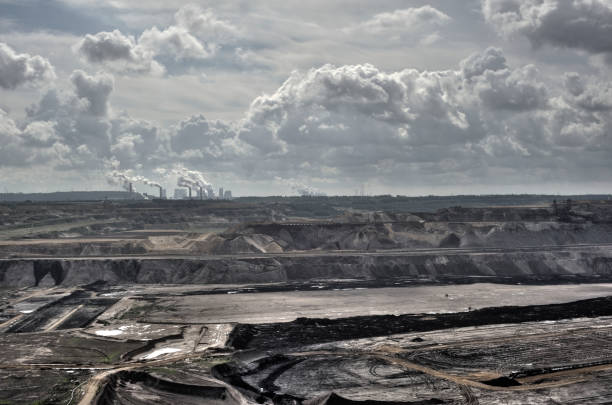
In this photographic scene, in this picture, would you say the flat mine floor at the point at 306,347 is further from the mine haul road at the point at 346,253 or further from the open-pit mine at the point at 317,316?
the mine haul road at the point at 346,253

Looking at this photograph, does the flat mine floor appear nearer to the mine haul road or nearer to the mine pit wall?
the mine pit wall

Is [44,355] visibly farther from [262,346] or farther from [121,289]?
[121,289]

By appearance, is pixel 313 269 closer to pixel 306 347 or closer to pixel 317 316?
pixel 317 316

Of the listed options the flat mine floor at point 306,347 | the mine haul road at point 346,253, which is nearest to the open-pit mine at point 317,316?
the flat mine floor at point 306,347

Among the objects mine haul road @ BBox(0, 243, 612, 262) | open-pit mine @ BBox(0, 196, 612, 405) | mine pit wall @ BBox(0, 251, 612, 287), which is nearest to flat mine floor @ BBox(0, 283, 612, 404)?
open-pit mine @ BBox(0, 196, 612, 405)

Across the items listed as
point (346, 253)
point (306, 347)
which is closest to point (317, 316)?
point (306, 347)

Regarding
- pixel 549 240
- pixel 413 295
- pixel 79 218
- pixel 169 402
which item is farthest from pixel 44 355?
pixel 79 218
